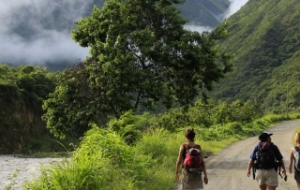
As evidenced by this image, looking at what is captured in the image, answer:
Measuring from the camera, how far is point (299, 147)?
8.85m

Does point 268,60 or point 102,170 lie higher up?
point 268,60

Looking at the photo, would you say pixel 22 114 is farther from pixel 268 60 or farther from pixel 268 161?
pixel 268 60

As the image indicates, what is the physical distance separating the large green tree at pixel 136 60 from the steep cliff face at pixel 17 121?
36958 mm

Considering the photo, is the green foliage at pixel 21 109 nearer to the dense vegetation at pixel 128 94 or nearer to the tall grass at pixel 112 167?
the dense vegetation at pixel 128 94

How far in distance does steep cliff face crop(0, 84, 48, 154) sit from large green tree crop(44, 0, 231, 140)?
121ft

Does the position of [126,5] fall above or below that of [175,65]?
above

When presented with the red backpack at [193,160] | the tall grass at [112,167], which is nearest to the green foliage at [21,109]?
the tall grass at [112,167]

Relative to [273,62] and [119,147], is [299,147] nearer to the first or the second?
[119,147]

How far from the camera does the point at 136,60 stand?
19.8 m

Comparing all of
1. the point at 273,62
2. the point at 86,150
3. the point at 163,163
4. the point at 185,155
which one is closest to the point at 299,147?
the point at 185,155

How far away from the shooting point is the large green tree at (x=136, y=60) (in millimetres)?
19078

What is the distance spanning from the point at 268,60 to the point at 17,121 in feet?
317

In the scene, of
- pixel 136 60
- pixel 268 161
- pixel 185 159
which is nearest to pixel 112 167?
pixel 185 159

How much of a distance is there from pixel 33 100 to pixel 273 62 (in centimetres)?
9073
